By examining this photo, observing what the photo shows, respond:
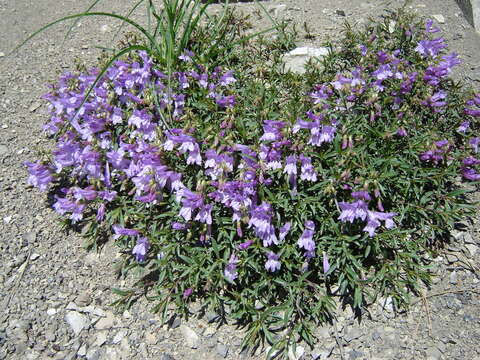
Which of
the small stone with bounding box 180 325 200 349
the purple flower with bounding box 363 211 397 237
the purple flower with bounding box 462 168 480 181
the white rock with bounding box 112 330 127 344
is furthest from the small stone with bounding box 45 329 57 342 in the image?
the purple flower with bounding box 462 168 480 181

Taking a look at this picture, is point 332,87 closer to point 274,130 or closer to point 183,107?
point 274,130

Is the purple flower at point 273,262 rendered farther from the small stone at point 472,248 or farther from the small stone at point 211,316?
the small stone at point 472,248

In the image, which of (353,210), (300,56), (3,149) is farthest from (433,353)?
(3,149)

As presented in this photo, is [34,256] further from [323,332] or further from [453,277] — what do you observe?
[453,277]

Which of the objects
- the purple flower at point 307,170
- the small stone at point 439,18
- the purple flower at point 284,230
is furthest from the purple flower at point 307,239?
the small stone at point 439,18

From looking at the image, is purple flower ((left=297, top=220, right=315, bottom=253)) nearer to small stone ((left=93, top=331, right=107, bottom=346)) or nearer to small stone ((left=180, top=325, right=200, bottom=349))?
small stone ((left=180, top=325, right=200, bottom=349))

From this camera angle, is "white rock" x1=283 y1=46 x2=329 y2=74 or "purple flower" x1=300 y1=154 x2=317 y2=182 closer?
"purple flower" x1=300 y1=154 x2=317 y2=182
